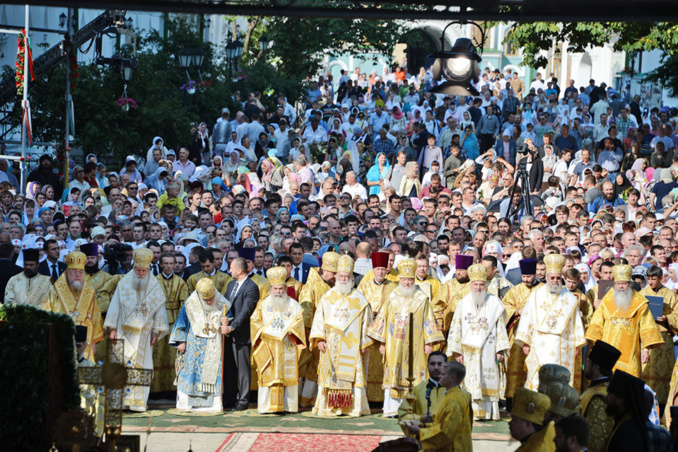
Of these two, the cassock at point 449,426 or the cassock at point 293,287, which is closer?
the cassock at point 449,426

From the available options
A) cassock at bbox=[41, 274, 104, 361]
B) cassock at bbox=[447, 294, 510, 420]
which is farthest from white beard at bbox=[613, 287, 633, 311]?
cassock at bbox=[41, 274, 104, 361]

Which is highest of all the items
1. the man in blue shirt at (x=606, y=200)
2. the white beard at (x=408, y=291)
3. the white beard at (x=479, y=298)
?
the man in blue shirt at (x=606, y=200)

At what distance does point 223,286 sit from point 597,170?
9772mm

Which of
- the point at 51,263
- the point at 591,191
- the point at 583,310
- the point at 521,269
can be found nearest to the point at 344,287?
the point at 521,269

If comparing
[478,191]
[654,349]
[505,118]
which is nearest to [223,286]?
[654,349]

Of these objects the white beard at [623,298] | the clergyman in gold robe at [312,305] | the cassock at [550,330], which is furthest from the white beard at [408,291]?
the white beard at [623,298]

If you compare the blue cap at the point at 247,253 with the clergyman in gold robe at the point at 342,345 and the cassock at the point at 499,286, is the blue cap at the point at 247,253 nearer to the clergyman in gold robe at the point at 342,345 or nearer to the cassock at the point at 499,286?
the clergyman in gold robe at the point at 342,345

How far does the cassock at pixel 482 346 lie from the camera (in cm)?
1238

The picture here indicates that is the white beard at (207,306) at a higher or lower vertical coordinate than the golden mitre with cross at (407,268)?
lower

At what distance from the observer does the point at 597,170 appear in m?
20.5

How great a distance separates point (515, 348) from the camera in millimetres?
13141

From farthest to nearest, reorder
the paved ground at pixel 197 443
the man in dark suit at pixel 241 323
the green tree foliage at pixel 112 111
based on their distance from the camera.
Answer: the green tree foliage at pixel 112 111, the man in dark suit at pixel 241 323, the paved ground at pixel 197 443

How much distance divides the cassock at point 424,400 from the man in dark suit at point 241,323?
531 centimetres

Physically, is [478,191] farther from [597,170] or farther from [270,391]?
[270,391]
